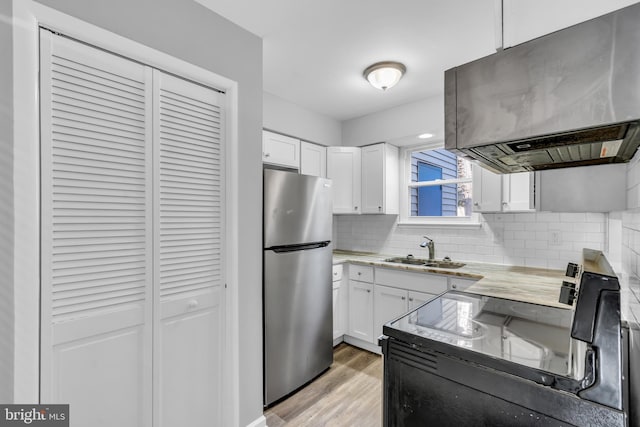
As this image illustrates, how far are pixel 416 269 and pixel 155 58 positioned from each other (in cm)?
240

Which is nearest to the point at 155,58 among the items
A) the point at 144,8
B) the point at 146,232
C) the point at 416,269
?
the point at 144,8

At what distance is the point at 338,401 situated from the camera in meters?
2.25

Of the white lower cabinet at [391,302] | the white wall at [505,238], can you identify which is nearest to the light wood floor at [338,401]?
the white lower cabinet at [391,302]

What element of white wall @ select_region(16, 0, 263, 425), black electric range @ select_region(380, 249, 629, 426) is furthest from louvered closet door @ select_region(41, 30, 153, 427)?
black electric range @ select_region(380, 249, 629, 426)

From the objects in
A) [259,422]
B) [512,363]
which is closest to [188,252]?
[259,422]

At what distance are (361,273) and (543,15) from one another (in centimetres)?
269

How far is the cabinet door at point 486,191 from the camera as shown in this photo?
8.40 feet

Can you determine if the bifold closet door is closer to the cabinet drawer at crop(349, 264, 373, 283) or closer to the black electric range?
the black electric range

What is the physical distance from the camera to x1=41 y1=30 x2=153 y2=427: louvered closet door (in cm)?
123

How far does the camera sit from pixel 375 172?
11.2 feet

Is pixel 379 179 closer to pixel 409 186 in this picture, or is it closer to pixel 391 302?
pixel 409 186

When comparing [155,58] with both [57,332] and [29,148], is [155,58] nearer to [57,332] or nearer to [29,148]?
[29,148]

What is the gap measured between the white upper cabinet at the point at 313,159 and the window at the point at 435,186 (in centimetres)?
97
